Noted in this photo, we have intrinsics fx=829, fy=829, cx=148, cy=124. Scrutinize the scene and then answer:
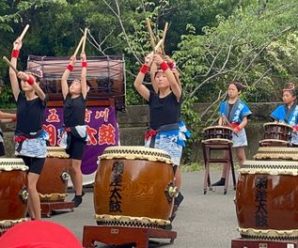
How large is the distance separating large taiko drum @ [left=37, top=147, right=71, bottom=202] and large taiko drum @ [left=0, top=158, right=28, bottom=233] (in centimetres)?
232

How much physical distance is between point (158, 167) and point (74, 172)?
2.69 metres

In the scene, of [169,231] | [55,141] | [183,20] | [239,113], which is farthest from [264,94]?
[169,231]

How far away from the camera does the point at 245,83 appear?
14477mm

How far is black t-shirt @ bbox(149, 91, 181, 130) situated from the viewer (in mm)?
7156

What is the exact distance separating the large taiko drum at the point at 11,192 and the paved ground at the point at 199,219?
3.21ft

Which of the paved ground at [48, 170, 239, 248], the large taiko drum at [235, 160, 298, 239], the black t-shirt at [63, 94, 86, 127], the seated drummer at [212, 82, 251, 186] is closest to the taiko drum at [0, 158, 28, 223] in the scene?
the paved ground at [48, 170, 239, 248]

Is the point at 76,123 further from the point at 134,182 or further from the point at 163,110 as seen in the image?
the point at 134,182

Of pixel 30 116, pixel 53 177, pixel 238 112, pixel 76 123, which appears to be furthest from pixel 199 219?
pixel 238 112

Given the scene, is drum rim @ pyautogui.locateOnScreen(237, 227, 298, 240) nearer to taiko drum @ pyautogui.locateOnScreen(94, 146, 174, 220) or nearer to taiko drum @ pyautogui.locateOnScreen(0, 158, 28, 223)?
taiko drum @ pyautogui.locateOnScreen(94, 146, 174, 220)

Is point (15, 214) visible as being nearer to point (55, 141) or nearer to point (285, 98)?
point (55, 141)

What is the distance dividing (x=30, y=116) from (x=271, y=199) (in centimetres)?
240

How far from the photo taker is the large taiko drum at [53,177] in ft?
27.9

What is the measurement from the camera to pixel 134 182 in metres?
6.16

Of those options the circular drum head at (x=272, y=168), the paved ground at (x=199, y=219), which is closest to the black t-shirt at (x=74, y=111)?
the paved ground at (x=199, y=219)
